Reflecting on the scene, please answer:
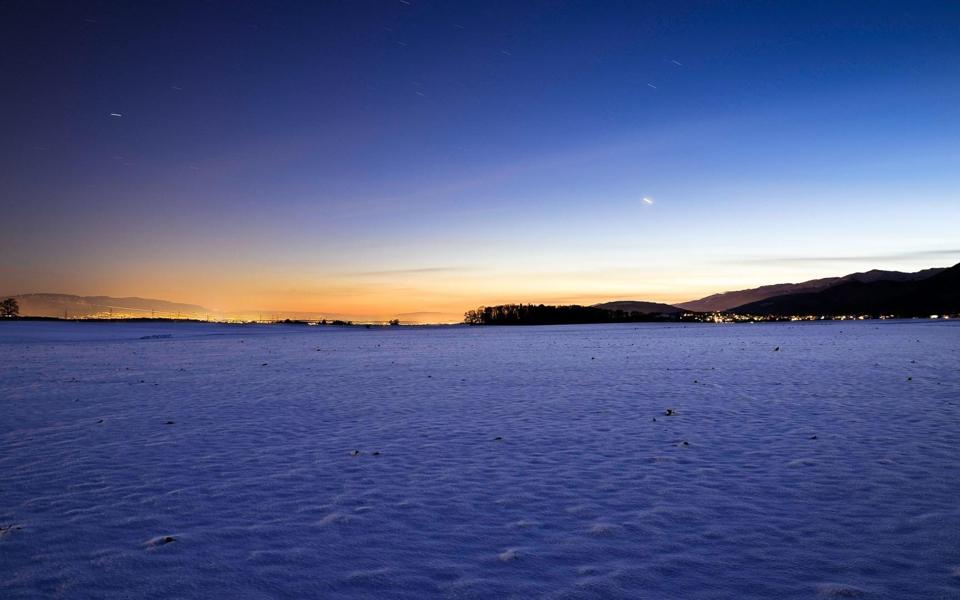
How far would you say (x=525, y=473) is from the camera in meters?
8.54

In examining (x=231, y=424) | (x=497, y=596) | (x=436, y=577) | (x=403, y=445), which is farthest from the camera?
(x=231, y=424)

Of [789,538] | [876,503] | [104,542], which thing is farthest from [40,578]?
[876,503]

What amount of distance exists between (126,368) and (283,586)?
86.9 ft

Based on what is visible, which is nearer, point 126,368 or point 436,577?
point 436,577

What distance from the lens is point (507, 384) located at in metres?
20.2

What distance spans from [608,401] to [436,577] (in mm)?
11303

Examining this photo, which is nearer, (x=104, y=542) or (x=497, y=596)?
(x=497, y=596)

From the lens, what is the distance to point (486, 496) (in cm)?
746

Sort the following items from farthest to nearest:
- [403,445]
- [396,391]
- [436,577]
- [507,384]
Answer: [507,384], [396,391], [403,445], [436,577]

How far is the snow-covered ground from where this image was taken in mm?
5070

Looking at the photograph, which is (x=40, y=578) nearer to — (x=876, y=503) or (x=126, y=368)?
(x=876, y=503)

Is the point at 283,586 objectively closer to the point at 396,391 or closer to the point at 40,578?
the point at 40,578

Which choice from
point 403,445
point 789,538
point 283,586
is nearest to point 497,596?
point 283,586

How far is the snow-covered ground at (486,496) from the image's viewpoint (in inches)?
200
